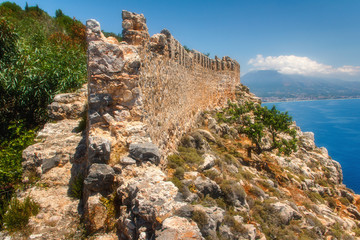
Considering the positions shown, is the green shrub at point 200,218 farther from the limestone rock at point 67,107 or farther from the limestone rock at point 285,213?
the limestone rock at point 67,107

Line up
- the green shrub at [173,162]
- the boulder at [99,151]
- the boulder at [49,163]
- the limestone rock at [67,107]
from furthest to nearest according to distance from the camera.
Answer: the limestone rock at [67,107], the green shrub at [173,162], the boulder at [49,163], the boulder at [99,151]

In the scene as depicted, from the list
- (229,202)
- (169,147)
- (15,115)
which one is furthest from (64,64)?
(229,202)

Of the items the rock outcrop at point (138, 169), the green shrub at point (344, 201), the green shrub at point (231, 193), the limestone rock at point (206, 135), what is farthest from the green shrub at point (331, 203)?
the green shrub at point (231, 193)

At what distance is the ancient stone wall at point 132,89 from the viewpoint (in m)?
4.57

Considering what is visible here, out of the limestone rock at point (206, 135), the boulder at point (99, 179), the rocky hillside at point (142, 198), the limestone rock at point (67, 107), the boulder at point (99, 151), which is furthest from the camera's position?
the limestone rock at point (206, 135)

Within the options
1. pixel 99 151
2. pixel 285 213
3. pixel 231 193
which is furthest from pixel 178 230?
pixel 285 213

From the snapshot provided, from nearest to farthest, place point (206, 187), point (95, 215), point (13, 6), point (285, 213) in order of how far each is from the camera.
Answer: point (95, 215) < point (206, 187) < point (285, 213) < point (13, 6)

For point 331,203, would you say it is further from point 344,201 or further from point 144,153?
point 144,153

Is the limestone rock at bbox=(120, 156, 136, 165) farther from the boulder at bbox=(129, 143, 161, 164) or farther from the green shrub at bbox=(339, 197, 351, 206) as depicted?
the green shrub at bbox=(339, 197, 351, 206)

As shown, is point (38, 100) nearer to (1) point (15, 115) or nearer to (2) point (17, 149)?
(1) point (15, 115)

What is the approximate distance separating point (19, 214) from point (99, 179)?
1.67 m

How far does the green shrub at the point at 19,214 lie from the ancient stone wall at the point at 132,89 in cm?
151

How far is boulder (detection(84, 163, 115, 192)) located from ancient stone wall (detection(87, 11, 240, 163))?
Result: 262mm

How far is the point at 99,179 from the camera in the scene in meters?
3.81
